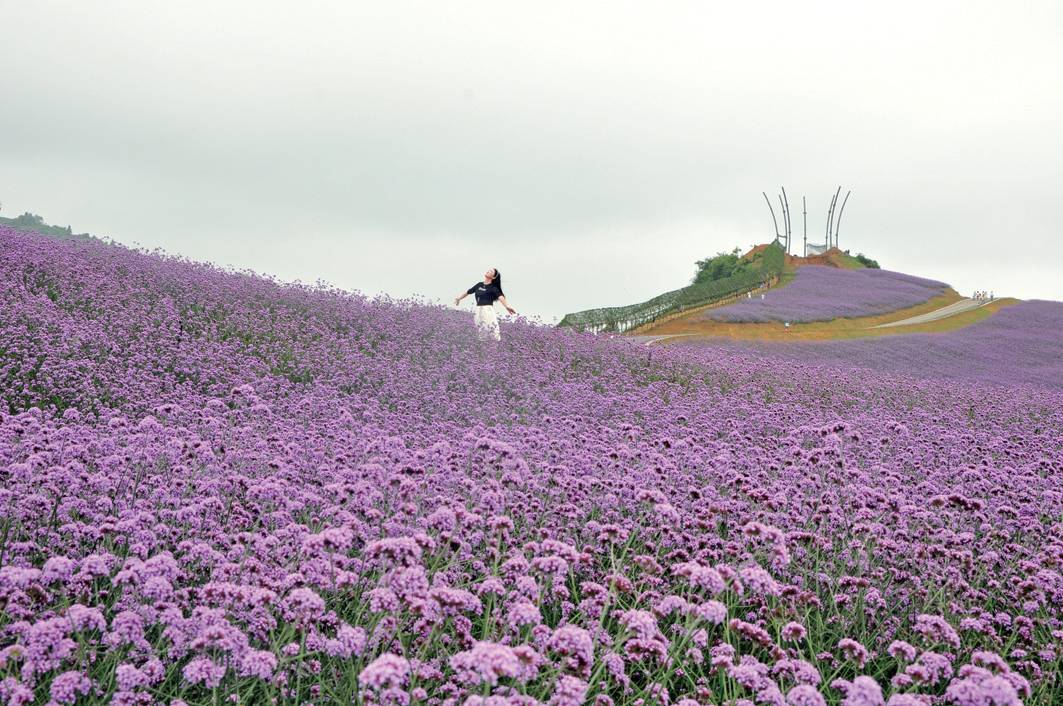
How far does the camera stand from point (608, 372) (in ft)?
50.0

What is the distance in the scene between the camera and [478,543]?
16.9ft

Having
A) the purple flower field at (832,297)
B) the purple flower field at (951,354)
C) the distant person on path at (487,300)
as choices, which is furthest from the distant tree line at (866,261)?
the distant person on path at (487,300)

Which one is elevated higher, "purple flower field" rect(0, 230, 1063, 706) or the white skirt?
the white skirt

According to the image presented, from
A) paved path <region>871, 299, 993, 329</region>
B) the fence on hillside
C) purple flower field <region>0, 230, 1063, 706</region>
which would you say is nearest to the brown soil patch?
paved path <region>871, 299, 993, 329</region>

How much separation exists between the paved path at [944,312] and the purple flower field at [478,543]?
28.8m

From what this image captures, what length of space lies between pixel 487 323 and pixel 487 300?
498mm

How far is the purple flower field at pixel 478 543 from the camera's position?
307cm

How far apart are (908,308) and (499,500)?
152 feet

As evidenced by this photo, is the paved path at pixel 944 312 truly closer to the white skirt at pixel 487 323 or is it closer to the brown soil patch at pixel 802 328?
the brown soil patch at pixel 802 328

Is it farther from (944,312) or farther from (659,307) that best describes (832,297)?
(659,307)

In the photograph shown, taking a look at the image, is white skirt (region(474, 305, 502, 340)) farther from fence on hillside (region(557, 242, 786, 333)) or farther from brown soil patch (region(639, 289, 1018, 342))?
brown soil patch (region(639, 289, 1018, 342))

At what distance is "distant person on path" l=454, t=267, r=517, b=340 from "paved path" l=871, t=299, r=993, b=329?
2497 cm

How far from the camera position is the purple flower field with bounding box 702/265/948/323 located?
34.2 meters

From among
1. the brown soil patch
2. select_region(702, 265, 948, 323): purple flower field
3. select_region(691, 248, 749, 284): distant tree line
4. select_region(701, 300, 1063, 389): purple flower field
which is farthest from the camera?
select_region(691, 248, 749, 284): distant tree line
